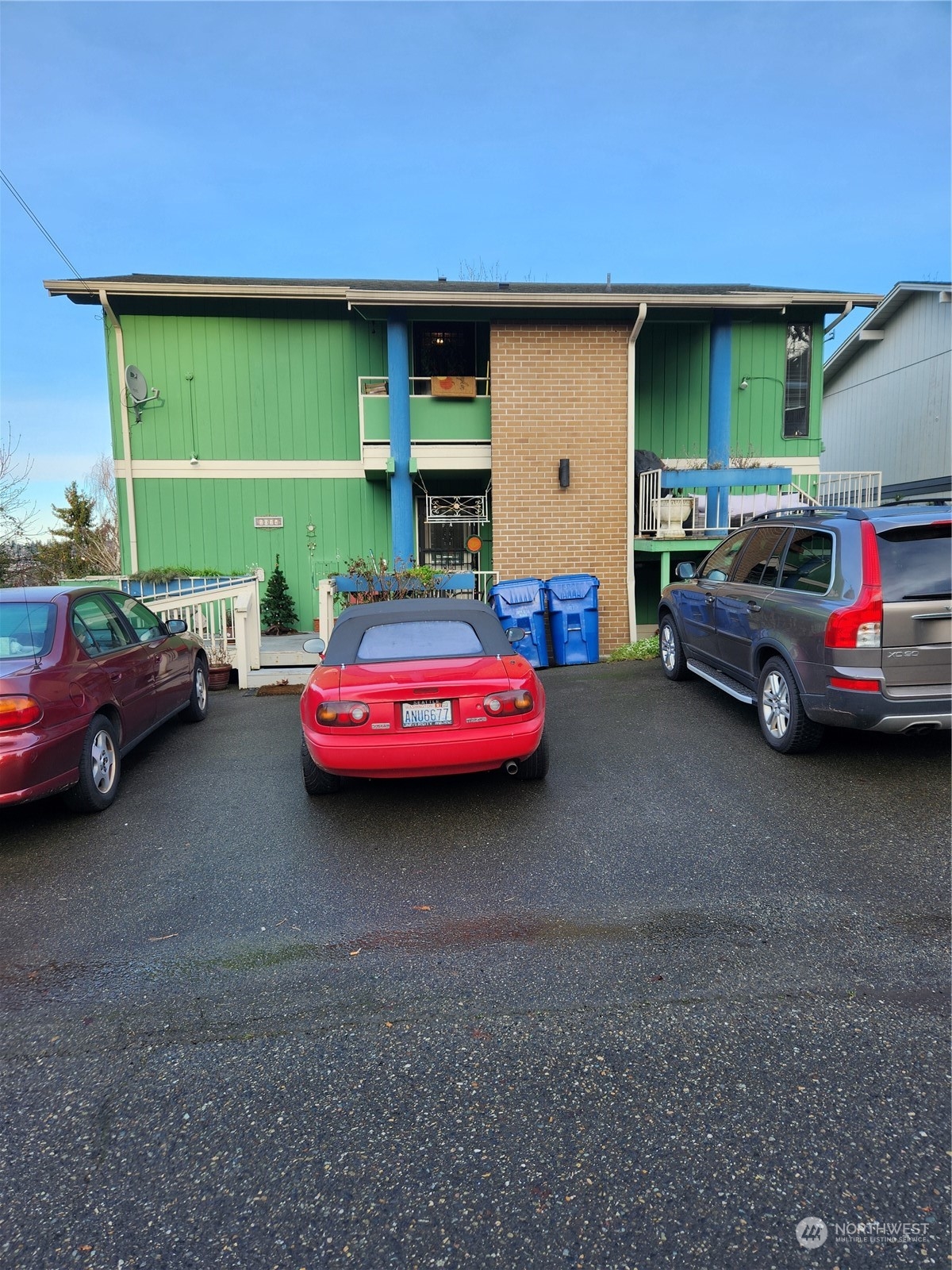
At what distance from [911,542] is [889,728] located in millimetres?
1196

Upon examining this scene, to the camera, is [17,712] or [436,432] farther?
[436,432]

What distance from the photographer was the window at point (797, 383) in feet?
42.9

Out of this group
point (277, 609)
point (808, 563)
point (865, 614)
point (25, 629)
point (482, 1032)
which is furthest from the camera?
point (277, 609)

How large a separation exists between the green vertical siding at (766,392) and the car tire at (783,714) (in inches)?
345

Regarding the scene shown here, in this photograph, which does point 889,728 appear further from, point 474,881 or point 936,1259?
point 936,1259

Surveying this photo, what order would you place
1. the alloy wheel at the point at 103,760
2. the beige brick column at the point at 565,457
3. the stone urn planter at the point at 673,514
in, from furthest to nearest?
A: the beige brick column at the point at 565,457 → the stone urn planter at the point at 673,514 → the alloy wheel at the point at 103,760

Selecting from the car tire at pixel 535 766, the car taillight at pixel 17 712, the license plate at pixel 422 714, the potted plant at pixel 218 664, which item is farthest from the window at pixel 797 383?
the car taillight at pixel 17 712

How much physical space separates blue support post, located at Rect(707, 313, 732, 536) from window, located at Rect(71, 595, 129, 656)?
31.4 ft

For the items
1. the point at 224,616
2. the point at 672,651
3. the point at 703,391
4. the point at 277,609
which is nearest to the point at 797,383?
the point at 703,391

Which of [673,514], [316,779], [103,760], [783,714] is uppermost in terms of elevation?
[673,514]

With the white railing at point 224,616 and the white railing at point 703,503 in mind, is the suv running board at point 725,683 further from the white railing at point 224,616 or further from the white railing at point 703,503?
the white railing at point 224,616

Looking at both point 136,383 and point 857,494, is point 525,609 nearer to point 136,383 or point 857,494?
point 857,494

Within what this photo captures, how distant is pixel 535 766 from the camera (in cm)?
477

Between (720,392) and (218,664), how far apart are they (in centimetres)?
922
